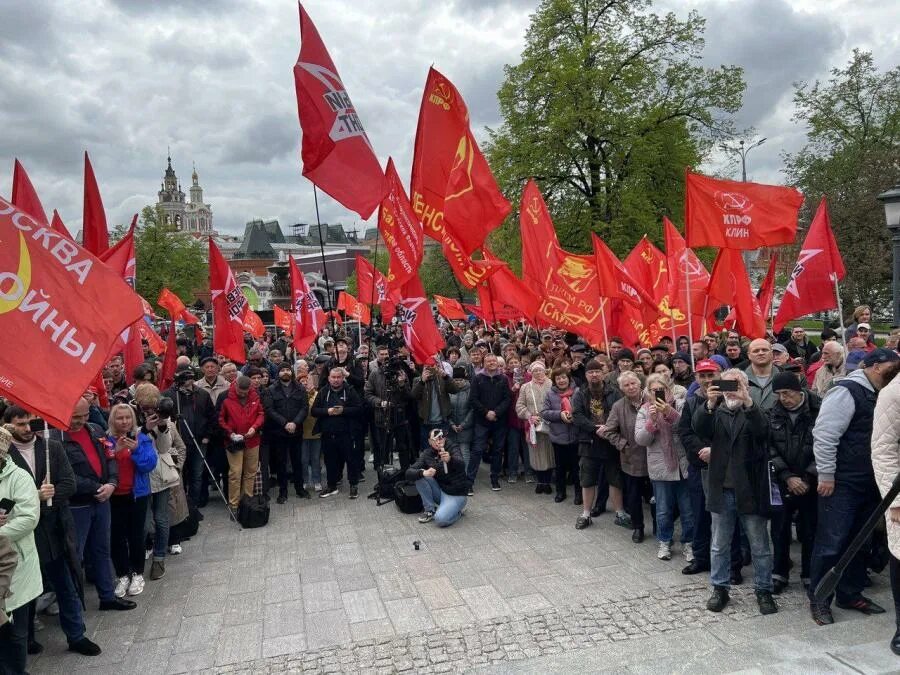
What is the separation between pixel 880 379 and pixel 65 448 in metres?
6.35

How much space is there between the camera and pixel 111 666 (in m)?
4.82

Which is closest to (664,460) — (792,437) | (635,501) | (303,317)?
(635,501)

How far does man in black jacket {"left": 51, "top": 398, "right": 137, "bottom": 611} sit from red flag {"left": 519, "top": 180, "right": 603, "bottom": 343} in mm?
6904

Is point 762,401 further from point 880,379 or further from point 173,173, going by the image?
point 173,173

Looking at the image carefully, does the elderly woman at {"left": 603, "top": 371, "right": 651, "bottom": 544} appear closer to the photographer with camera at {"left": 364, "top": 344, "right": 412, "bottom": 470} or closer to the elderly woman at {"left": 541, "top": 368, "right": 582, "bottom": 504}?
the elderly woman at {"left": 541, "top": 368, "right": 582, "bottom": 504}

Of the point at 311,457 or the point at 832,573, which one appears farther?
the point at 311,457

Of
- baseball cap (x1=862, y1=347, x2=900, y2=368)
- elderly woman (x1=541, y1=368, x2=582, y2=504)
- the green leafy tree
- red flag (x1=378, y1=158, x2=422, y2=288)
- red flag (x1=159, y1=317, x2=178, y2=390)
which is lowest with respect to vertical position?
elderly woman (x1=541, y1=368, x2=582, y2=504)

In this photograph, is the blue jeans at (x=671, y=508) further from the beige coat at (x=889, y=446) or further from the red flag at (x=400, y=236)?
the red flag at (x=400, y=236)

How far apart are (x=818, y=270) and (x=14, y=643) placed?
988cm

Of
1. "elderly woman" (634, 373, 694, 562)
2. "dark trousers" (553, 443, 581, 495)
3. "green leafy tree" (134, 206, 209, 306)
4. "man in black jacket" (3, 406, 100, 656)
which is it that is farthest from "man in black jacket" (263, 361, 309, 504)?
"green leafy tree" (134, 206, 209, 306)

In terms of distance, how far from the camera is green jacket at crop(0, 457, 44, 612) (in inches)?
163

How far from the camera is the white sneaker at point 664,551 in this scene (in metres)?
6.40

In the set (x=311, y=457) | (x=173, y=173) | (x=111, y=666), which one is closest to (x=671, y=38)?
(x=311, y=457)

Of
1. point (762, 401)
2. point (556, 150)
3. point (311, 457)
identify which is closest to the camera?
point (762, 401)
